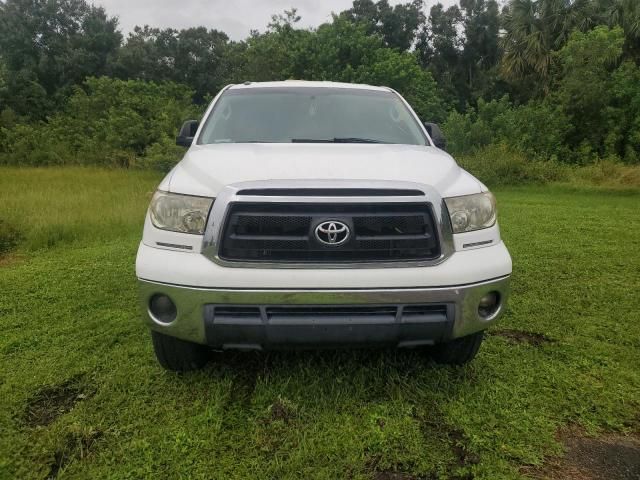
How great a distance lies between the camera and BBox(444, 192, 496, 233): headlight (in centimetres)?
241

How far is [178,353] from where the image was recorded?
262cm

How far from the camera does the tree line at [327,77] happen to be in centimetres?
1658

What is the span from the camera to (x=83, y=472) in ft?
6.68

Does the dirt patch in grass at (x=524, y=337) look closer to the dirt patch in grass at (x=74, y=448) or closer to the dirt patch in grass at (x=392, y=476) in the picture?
the dirt patch in grass at (x=392, y=476)

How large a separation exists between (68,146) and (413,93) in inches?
579

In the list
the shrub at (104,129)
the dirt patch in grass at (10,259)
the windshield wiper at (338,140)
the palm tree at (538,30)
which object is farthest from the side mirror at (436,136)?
the palm tree at (538,30)

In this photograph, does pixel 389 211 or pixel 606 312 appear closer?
pixel 389 211

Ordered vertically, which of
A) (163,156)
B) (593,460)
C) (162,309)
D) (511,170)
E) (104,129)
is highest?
(162,309)

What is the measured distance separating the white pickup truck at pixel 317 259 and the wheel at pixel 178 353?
0.12m

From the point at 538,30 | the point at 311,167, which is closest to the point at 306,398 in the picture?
the point at 311,167

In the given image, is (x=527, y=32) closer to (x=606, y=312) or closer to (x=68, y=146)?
(x=68, y=146)

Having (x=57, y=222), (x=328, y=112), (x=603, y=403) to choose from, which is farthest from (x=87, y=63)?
(x=603, y=403)

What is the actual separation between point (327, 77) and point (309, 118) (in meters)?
19.5

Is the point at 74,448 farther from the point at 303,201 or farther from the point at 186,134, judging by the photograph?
the point at 186,134
